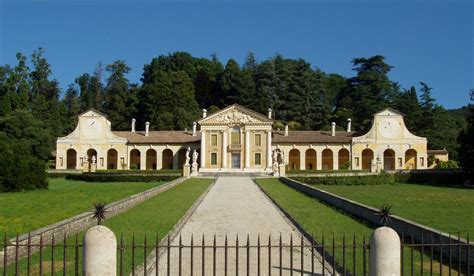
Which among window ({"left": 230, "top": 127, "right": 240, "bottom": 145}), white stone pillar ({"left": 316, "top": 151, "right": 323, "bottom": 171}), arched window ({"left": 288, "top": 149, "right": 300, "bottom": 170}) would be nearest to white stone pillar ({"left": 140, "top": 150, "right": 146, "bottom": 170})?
window ({"left": 230, "top": 127, "right": 240, "bottom": 145})

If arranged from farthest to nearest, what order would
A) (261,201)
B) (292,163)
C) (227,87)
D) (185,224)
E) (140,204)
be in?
1. (227,87)
2. (292,163)
3. (261,201)
4. (140,204)
5. (185,224)

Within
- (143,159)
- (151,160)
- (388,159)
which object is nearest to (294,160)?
(388,159)

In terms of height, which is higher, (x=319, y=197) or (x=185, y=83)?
(x=185, y=83)

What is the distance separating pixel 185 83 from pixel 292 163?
91.8 feet

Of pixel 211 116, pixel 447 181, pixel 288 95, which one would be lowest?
pixel 447 181

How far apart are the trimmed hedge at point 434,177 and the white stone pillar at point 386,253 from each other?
1515 inches

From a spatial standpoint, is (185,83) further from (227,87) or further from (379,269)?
(379,269)

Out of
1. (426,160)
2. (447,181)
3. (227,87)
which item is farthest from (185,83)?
(447,181)

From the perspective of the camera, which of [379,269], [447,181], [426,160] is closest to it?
[379,269]

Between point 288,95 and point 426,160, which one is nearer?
point 426,160

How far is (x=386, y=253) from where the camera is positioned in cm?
699

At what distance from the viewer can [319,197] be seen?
23719 mm

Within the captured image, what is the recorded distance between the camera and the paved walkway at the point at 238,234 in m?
9.03

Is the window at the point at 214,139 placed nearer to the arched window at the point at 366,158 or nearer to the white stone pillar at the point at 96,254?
the arched window at the point at 366,158
